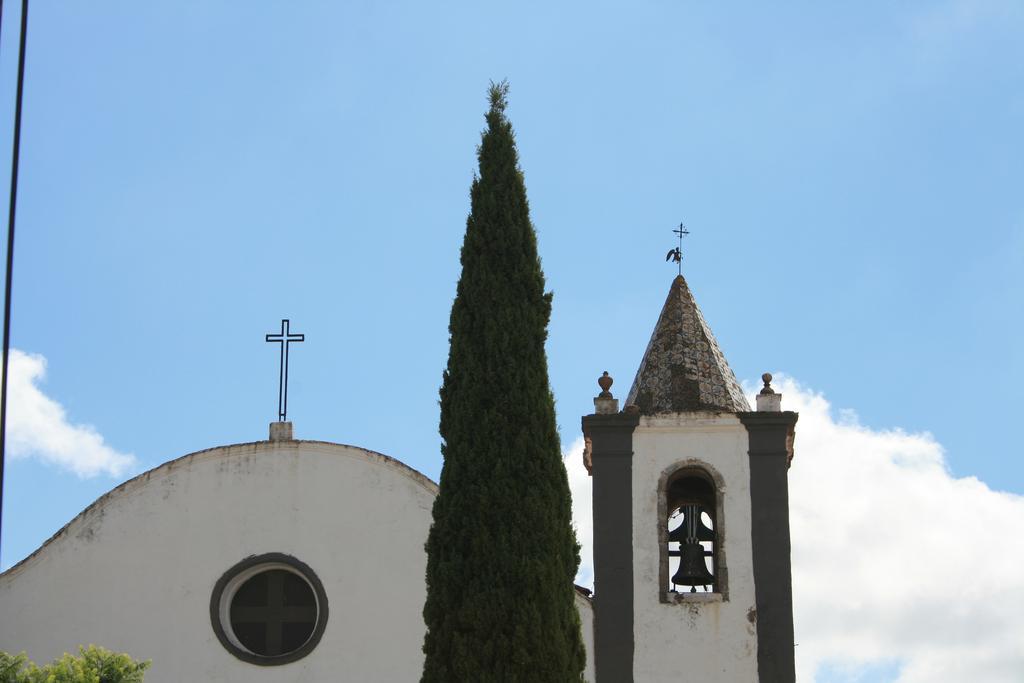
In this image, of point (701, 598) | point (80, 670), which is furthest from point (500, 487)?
point (80, 670)

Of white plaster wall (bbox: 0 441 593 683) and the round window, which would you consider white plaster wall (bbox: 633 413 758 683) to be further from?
the round window

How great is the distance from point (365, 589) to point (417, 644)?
75 centimetres

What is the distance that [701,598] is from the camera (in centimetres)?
1543

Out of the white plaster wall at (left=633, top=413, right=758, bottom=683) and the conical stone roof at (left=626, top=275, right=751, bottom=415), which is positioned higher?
the conical stone roof at (left=626, top=275, right=751, bottom=415)

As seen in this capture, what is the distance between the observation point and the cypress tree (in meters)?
13.0

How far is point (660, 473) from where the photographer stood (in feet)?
52.1

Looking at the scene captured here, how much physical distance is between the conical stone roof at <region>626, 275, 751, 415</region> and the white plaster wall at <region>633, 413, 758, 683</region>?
277 millimetres

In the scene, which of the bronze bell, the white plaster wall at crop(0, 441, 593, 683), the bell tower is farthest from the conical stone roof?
the white plaster wall at crop(0, 441, 593, 683)

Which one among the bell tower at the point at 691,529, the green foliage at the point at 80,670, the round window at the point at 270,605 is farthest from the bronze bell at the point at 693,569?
the green foliage at the point at 80,670

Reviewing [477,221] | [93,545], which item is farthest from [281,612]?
[477,221]

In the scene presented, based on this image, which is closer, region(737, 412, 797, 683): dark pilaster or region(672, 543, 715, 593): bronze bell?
region(737, 412, 797, 683): dark pilaster

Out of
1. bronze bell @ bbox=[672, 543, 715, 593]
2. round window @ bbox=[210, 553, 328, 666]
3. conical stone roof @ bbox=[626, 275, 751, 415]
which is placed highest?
conical stone roof @ bbox=[626, 275, 751, 415]

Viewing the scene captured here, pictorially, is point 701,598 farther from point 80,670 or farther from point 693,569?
point 80,670

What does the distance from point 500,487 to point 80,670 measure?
378 centimetres
